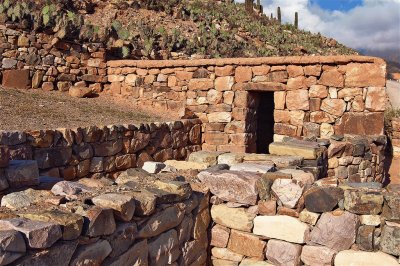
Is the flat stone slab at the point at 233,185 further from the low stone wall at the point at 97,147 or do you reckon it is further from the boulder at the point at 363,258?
the low stone wall at the point at 97,147

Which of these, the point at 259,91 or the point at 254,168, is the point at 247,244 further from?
the point at 259,91

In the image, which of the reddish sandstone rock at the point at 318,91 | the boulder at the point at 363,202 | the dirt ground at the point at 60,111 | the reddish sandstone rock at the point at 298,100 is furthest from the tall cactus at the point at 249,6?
the boulder at the point at 363,202

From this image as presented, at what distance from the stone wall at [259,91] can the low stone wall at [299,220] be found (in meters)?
3.77

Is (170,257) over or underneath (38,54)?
underneath

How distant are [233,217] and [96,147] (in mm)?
2980

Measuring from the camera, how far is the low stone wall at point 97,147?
4988mm

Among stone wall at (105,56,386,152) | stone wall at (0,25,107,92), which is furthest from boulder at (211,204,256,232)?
stone wall at (0,25,107,92)

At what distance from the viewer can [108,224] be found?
94.7 inches

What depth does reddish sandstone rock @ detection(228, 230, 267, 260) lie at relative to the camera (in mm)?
3582

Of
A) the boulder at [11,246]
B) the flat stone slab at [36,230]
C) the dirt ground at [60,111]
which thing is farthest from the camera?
the dirt ground at [60,111]

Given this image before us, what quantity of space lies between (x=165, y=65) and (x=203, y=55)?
2533 mm

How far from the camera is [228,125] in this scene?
8422 mm

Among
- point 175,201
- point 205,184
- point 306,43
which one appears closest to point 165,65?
point 205,184

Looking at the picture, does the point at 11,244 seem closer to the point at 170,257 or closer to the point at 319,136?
the point at 170,257
